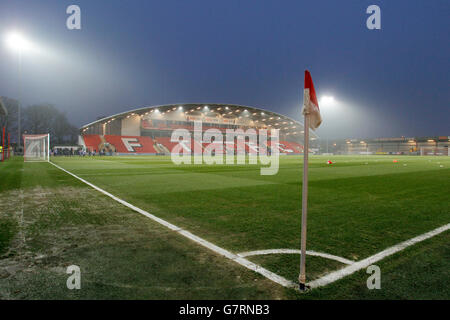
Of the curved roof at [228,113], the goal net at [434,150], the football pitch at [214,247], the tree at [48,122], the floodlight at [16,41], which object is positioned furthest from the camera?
the goal net at [434,150]

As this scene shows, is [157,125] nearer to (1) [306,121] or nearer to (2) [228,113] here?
(2) [228,113]

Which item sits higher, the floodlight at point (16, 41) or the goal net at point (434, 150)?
the floodlight at point (16, 41)

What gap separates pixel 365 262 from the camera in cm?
342

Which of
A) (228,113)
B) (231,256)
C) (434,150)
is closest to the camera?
(231,256)

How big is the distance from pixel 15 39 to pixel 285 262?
34556 mm

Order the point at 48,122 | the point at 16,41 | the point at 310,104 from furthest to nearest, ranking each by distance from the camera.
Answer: the point at 48,122 < the point at 16,41 < the point at 310,104

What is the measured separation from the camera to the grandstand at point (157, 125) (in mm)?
62231

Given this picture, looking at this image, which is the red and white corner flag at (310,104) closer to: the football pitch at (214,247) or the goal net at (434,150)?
the football pitch at (214,247)

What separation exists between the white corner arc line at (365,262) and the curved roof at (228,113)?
203 feet

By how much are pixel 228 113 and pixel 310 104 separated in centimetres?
7078

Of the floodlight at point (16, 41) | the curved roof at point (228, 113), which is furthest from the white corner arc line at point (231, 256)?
the curved roof at point (228, 113)

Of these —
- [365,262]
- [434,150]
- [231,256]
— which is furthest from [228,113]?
[434,150]

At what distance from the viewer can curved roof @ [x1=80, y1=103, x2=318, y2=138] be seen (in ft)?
207
